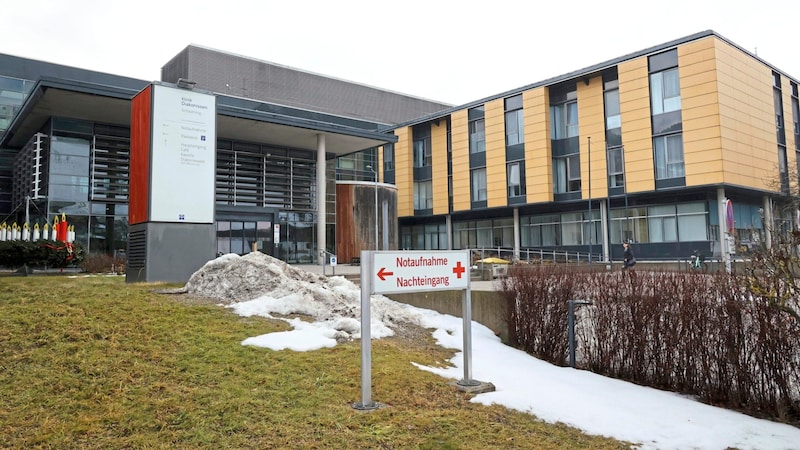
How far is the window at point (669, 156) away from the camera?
32.2m

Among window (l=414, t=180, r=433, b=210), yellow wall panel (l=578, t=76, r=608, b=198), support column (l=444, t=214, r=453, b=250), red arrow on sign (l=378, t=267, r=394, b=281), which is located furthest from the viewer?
window (l=414, t=180, r=433, b=210)

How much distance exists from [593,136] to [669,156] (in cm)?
540

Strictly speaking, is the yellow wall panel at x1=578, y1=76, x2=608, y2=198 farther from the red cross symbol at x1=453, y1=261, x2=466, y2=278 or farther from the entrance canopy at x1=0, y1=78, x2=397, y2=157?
the red cross symbol at x1=453, y1=261, x2=466, y2=278

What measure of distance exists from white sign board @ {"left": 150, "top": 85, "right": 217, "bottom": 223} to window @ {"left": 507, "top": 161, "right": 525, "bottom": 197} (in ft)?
95.1

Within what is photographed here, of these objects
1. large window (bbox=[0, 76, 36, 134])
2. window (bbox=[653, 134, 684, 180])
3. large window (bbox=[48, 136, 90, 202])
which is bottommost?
large window (bbox=[48, 136, 90, 202])

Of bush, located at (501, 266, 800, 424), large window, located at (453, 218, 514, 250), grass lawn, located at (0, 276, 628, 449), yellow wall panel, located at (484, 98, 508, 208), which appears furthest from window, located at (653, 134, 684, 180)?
grass lawn, located at (0, 276, 628, 449)

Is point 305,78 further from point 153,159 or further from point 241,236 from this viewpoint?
point 153,159

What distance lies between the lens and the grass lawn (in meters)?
4.65

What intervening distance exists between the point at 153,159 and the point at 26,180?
18.4 metres

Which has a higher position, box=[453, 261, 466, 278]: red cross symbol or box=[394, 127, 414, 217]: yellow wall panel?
box=[394, 127, 414, 217]: yellow wall panel

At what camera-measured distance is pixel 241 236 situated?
3017 centimetres

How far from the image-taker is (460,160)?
45.2 meters

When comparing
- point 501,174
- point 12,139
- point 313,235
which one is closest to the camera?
point 12,139

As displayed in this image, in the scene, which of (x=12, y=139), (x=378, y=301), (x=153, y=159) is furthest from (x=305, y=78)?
(x=378, y=301)
